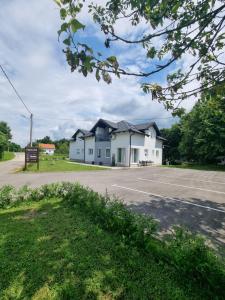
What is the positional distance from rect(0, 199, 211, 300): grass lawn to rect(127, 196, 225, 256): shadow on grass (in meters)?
1.91

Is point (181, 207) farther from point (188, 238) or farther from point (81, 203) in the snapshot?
point (188, 238)

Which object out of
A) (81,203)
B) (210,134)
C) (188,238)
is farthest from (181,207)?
(210,134)

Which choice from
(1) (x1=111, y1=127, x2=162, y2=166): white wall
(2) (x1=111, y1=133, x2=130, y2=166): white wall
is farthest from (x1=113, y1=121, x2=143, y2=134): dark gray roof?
(2) (x1=111, y1=133, x2=130, y2=166): white wall

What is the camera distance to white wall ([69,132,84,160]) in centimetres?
3773

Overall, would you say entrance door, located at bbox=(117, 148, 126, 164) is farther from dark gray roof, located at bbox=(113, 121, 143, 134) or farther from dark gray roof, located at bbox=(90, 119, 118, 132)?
dark gray roof, located at bbox=(90, 119, 118, 132)

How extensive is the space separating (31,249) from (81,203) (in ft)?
9.52

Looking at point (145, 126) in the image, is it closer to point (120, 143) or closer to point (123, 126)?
point (123, 126)

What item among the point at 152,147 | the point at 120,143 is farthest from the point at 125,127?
the point at 152,147

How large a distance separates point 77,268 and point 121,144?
83.9ft

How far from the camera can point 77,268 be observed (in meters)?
3.85

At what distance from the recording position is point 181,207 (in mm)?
8109

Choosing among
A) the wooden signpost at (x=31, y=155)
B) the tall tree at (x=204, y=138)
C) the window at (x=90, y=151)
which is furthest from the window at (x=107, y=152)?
the wooden signpost at (x=31, y=155)

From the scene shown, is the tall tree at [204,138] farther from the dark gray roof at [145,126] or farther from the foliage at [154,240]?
the foliage at [154,240]

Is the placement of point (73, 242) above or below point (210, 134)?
below
